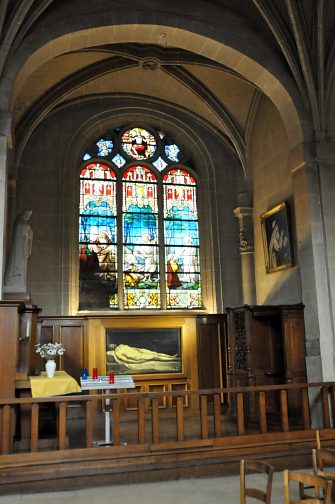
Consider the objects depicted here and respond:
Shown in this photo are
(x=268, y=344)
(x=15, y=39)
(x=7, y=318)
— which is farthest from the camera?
(x=268, y=344)

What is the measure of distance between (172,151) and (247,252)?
12.0 ft

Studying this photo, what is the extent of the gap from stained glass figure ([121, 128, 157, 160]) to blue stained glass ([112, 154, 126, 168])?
25 cm

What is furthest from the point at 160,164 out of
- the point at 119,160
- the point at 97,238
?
the point at 97,238

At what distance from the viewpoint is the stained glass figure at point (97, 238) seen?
12.6 m

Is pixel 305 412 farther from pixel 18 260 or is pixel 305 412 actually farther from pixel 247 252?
pixel 247 252

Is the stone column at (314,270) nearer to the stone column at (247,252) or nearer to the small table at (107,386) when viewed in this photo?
the stone column at (247,252)

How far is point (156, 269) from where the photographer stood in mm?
13156

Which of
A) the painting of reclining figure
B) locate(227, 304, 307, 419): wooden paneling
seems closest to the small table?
locate(227, 304, 307, 419): wooden paneling

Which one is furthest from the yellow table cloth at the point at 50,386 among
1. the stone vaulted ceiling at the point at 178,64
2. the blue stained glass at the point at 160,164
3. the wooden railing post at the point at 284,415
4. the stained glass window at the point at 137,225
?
the blue stained glass at the point at 160,164

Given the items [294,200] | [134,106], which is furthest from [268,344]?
[134,106]

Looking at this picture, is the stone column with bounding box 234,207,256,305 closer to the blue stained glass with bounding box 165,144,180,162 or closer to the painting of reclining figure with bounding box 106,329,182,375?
the painting of reclining figure with bounding box 106,329,182,375

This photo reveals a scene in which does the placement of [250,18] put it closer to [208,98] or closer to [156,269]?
[208,98]

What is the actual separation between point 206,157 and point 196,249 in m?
2.59

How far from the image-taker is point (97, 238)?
1296cm
